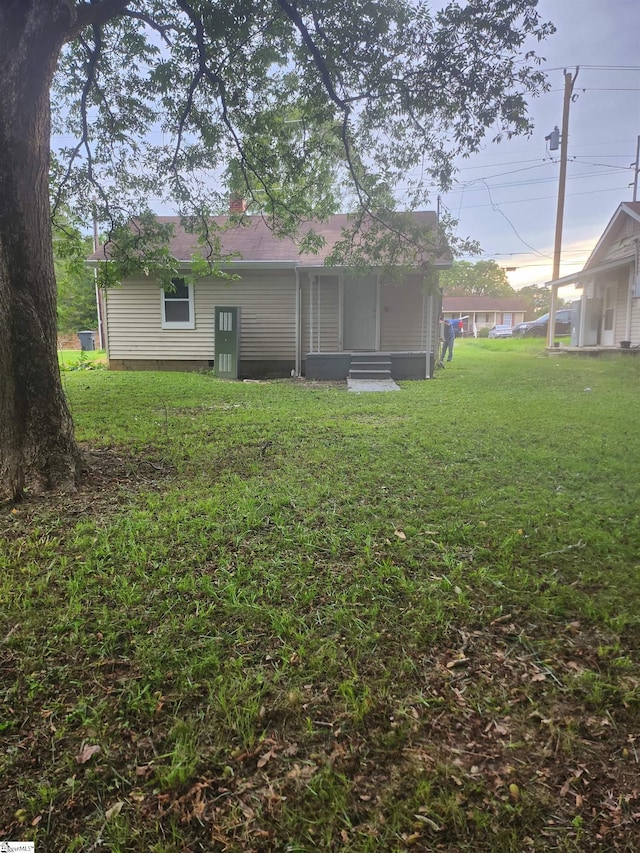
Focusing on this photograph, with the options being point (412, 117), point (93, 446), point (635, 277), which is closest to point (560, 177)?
point (635, 277)

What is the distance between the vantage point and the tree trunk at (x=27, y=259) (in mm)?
3691

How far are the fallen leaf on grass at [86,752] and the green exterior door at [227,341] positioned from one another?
452 inches

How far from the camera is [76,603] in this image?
2590 mm

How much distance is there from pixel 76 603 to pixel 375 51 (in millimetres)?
6358

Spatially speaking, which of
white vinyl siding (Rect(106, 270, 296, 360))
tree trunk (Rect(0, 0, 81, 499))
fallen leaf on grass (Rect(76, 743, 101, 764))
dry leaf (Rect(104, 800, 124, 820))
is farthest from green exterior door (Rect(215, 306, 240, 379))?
dry leaf (Rect(104, 800, 124, 820))

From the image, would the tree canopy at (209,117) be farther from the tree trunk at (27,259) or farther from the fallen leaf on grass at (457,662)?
the fallen leaf on grass at (457,662)

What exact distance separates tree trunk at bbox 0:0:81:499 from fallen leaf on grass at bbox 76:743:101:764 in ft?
8.16

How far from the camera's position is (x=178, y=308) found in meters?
13.8

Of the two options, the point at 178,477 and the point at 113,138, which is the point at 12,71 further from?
the point at 113,138

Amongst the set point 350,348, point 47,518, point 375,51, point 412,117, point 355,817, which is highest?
point 375,51

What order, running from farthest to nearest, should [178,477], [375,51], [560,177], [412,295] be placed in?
[560,177]
[412,295]
[375,51]
[178,477]

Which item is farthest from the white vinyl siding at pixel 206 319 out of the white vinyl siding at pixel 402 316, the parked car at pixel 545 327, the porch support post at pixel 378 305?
the parked car at pixel 545 327

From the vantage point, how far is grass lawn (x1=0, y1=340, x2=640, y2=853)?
156 cm

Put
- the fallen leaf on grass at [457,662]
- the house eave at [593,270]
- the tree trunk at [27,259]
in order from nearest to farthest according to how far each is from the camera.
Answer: the fallen leaf on grass at [457,662], the tree trunk at [27,259], the house eave at [593,270]
